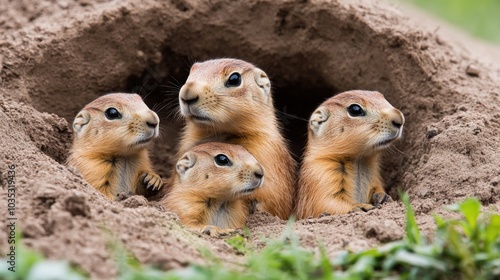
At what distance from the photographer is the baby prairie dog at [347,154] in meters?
7.97

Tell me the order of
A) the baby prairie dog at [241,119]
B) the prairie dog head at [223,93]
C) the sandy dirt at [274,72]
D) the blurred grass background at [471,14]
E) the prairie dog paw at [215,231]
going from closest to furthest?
1. the prairie dog paw at [215,231]
2. the sandy dirt at [274,72]
3. the prairie dog head at [223,93]
4. the baby prairie dog at [241,119]
5. the blurred grass background at [471,14]

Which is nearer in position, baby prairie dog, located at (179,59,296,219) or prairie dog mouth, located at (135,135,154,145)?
baby prairie dog, located at (179,59,296,219)

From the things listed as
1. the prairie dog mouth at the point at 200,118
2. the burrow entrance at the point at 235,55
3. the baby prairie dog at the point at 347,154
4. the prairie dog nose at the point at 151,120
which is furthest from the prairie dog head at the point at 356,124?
the prairie dog nose at the point at 151,120

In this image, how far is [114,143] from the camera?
8266 mm

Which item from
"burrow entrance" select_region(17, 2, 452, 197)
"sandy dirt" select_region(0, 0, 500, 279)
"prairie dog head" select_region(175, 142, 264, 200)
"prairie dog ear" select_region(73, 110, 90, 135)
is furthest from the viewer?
"burrow entrance" select_region(17, 2, 452, 197)

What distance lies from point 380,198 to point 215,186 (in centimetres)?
182

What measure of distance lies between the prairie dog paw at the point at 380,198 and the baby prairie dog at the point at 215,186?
54.7 inches

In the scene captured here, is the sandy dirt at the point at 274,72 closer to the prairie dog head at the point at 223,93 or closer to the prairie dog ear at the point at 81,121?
the prairie dog ear at the point at 81,121

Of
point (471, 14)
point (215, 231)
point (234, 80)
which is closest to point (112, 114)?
point (234, 80)

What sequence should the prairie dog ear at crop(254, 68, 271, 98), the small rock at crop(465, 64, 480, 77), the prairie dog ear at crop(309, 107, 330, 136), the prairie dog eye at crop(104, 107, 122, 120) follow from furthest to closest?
1. the small rock at crop(465, 64, 480, 77)
2. the prairie dog ear at crop(254, 68, 271, 98)
3. the prairie dog ear at crop(309, 107, 330, 136)
4. the prairie dog eye at crop(104, 107, 122, 120)

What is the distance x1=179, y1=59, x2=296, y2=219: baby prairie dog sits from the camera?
798 cm

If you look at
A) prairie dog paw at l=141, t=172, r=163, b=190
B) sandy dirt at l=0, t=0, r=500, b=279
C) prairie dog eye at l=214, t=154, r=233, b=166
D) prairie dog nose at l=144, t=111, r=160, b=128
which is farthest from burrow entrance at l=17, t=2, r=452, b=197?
prairie dog eye at l=214, t=154, r=233, b=166

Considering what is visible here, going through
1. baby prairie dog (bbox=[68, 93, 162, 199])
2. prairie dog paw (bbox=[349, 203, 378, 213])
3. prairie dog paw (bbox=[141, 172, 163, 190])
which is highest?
prairie dog paw (bbox=[349, 203, 378, 213])

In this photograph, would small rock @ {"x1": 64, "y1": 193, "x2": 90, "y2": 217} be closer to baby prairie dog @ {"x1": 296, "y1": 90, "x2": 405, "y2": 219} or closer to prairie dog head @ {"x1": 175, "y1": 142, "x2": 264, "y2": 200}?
prairie dog head @ {"x1": 175, "y1": 142, "x2": 264, "y2": 200}
